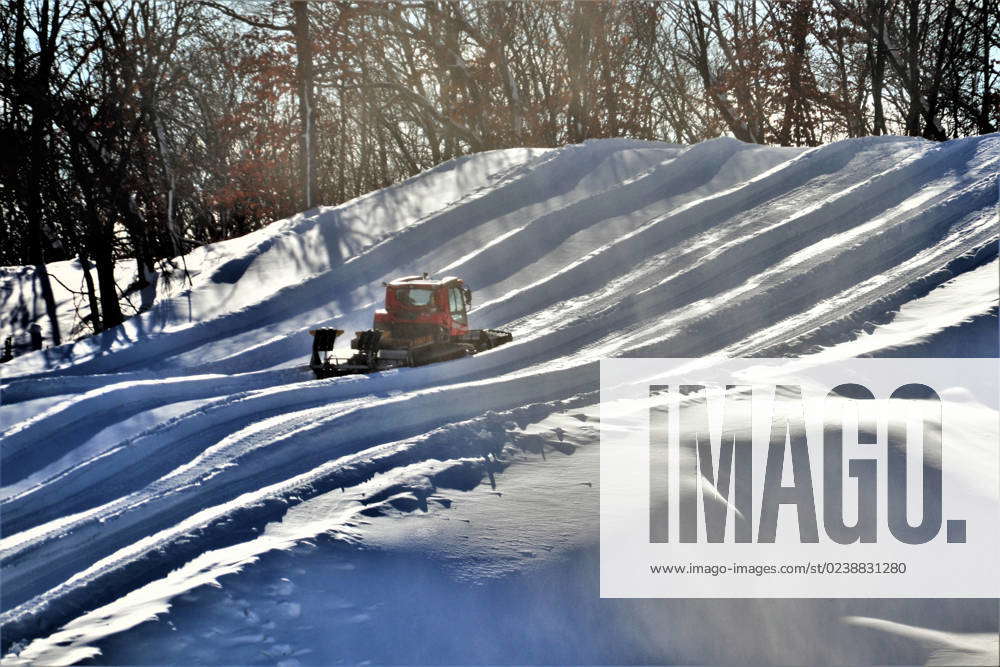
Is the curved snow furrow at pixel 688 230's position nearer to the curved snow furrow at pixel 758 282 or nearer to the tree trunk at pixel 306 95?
the curved snow furrow at pixel 758 282

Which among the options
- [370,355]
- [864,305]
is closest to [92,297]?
[370,355]

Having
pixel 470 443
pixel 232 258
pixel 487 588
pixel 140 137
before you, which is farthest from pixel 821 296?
pixel 140 137

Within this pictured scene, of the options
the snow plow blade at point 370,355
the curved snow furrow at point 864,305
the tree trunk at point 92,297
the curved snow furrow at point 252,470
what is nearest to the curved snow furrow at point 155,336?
the tree trunk at point 92,297

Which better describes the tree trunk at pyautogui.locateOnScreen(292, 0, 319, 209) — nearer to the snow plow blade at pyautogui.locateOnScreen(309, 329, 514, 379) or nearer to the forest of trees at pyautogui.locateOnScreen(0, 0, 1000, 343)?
the forest of trees at pyautogui.locateOnScreen(0, 0, 1000, 343)

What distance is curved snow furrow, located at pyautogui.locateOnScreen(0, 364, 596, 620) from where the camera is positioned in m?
6.82

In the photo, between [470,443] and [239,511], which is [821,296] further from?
[239,511]

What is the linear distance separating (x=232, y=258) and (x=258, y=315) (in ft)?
8.54

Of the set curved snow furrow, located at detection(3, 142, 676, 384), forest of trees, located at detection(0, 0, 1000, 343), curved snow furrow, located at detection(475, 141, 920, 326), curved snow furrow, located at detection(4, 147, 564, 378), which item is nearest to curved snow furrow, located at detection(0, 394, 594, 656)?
curved snow furrow, located at detection(475, 141, 920, 326)

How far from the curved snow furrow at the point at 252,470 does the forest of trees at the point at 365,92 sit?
740 centimetres

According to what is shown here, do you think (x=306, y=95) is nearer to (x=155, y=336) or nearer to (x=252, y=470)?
(x=155, y=336)

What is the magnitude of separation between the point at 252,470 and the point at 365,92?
2063 cm

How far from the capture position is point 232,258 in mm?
15953

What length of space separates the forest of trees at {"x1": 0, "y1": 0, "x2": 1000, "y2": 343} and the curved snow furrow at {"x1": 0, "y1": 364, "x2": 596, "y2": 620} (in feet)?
24.3

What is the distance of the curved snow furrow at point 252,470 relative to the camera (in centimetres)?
682
